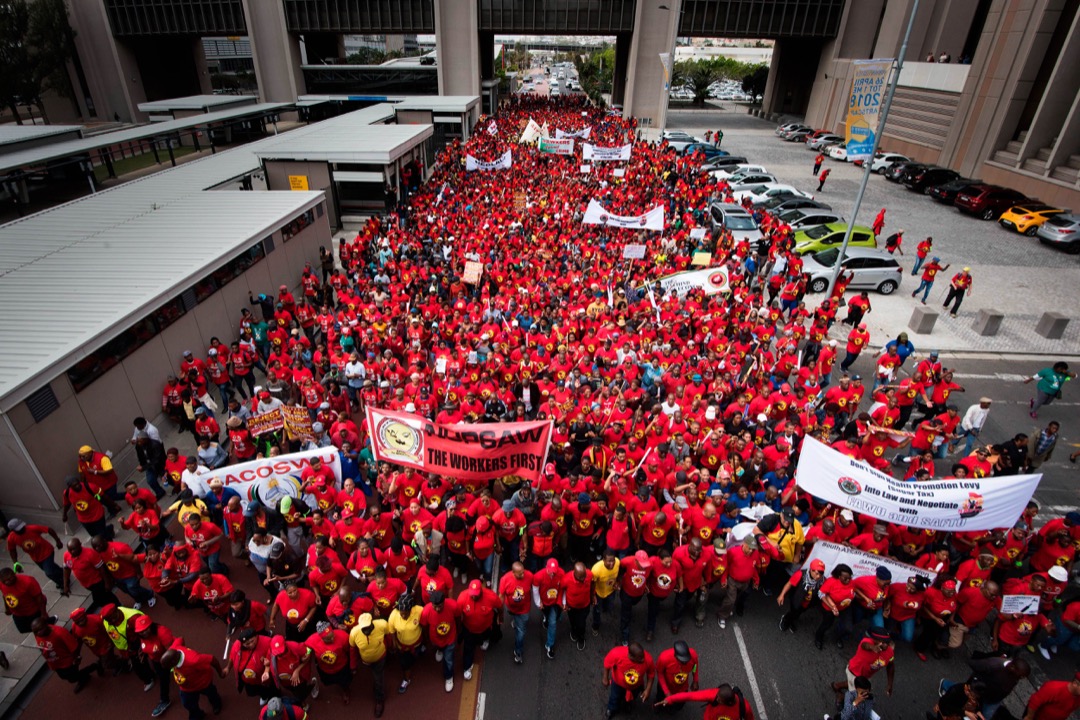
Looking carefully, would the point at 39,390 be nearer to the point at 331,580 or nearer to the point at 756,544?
the point at 331,580

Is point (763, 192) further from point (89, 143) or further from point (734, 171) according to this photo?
point (89, 143)

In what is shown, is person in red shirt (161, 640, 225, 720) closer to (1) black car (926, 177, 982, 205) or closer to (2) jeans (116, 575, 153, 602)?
(2) jeans (116, 575, 153, 602)

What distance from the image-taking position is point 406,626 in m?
6.13

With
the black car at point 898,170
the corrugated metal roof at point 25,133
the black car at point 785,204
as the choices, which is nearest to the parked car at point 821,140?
the black car at point 898,170

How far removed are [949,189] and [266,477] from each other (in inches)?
1381

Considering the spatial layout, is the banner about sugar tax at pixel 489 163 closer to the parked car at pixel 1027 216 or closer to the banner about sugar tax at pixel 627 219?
the banner about sugar tax at pixel 627 219

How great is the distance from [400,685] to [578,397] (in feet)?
18.2

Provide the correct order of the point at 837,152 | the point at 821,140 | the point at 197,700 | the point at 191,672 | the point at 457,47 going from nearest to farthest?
the point at 191,672
the point at 197,700
the point at 837,152
the point at 821,140
the point at 457,47

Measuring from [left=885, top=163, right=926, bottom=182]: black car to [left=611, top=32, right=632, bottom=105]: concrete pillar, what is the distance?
3046 centimetres

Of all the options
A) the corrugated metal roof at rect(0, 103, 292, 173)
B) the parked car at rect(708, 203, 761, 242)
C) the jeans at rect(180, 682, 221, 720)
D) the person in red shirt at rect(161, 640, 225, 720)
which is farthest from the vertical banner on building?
the corrugated metal roof at rect(0, 103, 292, 173)

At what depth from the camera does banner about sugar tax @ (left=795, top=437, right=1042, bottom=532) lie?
281 inches

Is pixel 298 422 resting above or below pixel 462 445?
below

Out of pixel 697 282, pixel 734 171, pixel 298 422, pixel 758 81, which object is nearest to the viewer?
pixel 298 422

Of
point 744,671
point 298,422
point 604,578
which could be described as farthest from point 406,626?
point 298,422
